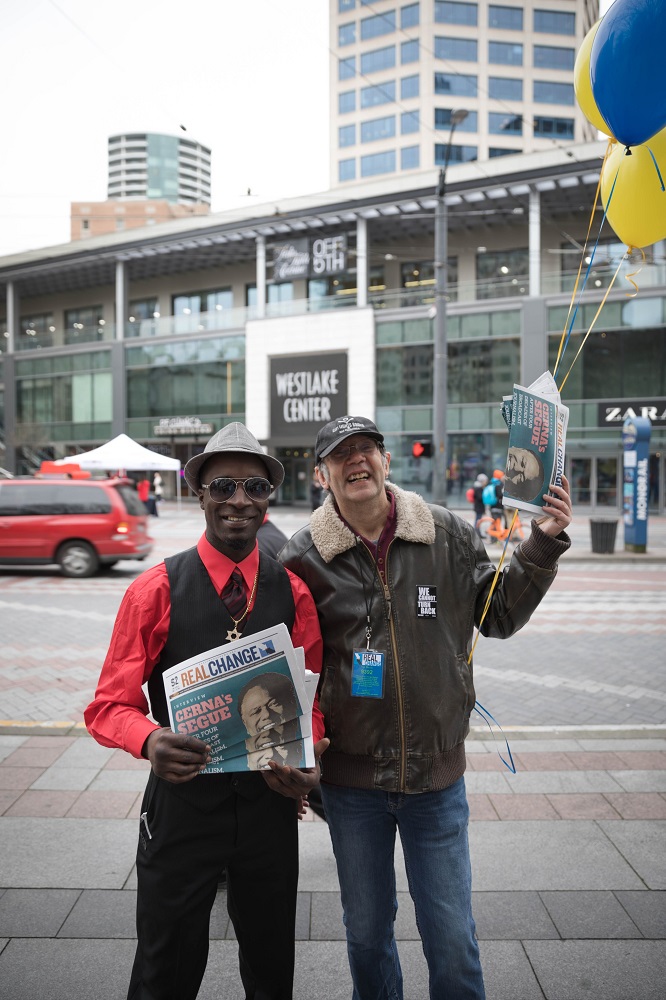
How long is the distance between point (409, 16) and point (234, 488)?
197 feet

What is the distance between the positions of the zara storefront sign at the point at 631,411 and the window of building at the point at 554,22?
3768 centimetres

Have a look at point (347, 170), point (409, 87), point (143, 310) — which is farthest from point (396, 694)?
point (347, 170)

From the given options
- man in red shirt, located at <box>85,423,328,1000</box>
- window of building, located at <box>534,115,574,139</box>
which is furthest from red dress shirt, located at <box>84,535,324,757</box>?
window of building, located at <box>534,115,574,139</box>

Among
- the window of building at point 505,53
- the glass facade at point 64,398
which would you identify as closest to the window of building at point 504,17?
the window of building at point 505,53

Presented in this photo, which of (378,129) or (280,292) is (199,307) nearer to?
(280,292)

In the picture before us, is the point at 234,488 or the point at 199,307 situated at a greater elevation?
the point at 199,307

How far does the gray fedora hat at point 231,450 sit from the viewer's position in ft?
7.16

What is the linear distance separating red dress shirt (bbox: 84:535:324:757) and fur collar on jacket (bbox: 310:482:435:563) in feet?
1.04

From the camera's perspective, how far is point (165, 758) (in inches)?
72.3

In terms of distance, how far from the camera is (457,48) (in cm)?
4950

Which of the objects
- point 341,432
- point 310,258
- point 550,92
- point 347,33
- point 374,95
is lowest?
point 341,432

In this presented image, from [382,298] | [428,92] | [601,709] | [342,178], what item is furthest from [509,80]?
[601,709]

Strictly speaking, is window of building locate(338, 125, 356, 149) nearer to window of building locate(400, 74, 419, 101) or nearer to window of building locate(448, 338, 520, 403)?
window of building locate(400, 74, 419, 101)

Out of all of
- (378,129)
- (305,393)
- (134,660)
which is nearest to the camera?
(134,660)
